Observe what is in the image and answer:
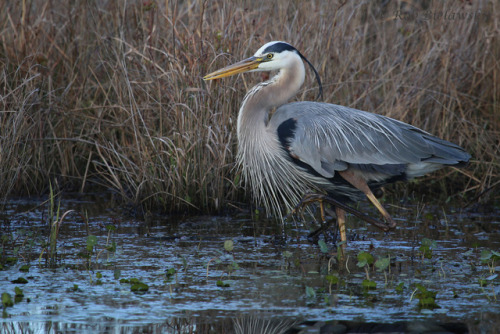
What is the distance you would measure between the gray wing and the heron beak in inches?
17.2

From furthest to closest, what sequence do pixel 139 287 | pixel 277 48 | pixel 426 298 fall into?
1. pixel 277 48
2. pixel 139 287
3. pixel 426 298

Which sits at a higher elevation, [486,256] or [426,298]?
[486,256]

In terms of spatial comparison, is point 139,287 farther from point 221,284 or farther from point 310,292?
point 310,292

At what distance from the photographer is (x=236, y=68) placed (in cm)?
632

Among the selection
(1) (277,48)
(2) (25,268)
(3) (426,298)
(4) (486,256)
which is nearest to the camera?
(3) (426,298)

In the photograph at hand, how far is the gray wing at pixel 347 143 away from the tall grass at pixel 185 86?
813mm

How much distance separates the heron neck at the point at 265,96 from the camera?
6.36 m

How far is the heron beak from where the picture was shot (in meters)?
6.31

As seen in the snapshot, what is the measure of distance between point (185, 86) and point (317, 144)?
142 cm

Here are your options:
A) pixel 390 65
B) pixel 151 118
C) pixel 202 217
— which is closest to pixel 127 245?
pixel 202 217

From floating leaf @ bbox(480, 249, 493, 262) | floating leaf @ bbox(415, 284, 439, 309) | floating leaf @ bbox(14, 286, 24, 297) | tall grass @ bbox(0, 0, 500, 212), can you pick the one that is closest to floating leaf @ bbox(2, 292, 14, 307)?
floating leaf @ bbox(14, 286, 24, 297)

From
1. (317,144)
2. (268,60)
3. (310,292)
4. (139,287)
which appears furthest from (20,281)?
(268,60)

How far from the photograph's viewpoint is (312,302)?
435 cm

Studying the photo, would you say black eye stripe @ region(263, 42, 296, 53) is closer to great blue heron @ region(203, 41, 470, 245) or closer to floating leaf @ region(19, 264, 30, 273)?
great blue heron @ region(203, 41, 470, 245)
